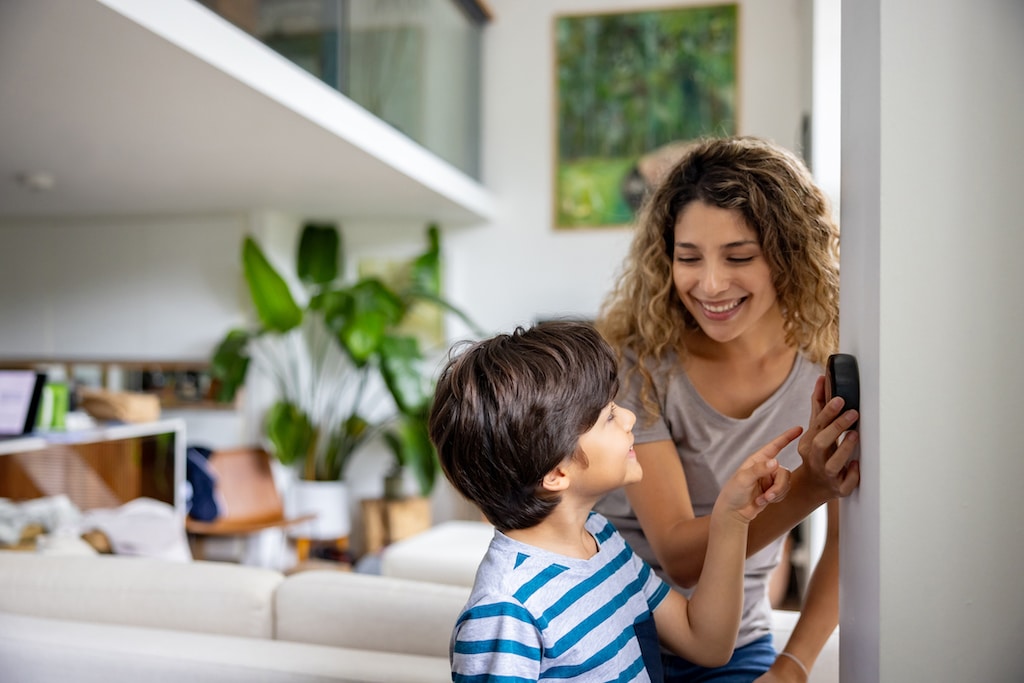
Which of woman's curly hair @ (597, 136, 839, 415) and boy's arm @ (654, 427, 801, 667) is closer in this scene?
boy's arm @ (654, 427, 801, 667)

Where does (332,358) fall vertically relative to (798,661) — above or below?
above

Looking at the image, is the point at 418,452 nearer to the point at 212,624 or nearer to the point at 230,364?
the point at 230,364

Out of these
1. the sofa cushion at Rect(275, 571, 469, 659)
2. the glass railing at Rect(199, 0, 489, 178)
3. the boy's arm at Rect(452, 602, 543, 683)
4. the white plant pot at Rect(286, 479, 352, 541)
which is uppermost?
the glass railing at Rect(199, 0, 489, 178)

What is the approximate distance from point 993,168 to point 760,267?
21.7 inches

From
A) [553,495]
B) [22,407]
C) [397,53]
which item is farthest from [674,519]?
[397,53]

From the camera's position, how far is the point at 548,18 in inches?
221

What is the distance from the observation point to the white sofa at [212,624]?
1.33m

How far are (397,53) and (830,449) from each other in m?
3.74

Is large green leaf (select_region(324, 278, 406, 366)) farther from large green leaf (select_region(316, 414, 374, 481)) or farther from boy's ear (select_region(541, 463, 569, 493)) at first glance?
boy's ear (select_region(541, 463, 569, 493))

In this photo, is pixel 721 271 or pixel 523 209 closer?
pixel 721 271

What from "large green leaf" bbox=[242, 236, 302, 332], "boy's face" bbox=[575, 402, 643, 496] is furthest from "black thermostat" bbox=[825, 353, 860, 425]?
"large green leaf" bbox=[242, 236, 302, 332]

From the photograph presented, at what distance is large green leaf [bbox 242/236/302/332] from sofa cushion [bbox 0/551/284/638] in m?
3.25

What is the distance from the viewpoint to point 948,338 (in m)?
0.80

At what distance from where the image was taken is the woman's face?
52.3 inches
